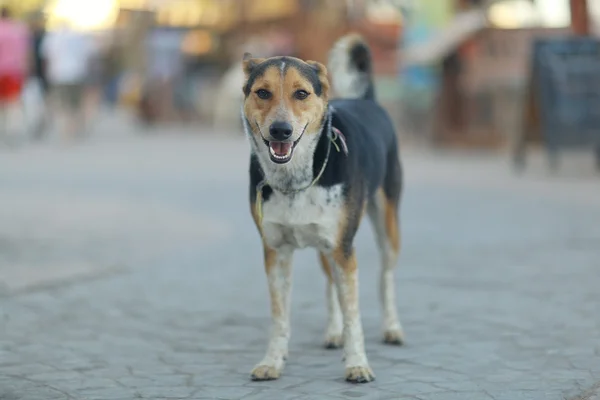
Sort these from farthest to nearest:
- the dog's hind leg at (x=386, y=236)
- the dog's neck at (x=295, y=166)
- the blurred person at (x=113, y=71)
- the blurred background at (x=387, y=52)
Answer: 1. the blurred person at (x=113, y=71)
2. the blurred background at (x=387, y=52)
3. the dog's hind leg at (x=386, y=236)
4. the dog's neck at (x=295, y=166)

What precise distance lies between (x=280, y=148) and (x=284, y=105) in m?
0.19

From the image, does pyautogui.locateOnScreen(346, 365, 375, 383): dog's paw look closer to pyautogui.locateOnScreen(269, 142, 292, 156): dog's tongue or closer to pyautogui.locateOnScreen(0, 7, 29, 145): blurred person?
pyautogui.locateOnScreen(269, 142, 292, 156): dog's tongue

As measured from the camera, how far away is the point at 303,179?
5.22 m

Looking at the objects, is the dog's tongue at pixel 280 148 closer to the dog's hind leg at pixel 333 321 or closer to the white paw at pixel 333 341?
the dog's hind leg at pixel 333 321

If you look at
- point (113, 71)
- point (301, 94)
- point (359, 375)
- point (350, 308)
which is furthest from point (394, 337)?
point (113, 71)

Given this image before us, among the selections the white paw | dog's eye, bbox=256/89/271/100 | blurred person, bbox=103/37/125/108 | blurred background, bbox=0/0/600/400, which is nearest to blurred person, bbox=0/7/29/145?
blurred background, bbox=0/0/600/400

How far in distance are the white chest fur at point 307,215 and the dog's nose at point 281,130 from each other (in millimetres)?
374

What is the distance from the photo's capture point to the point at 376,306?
6996 mm

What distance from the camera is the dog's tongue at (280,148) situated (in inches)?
197

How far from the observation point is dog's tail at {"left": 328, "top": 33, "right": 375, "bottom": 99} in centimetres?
651

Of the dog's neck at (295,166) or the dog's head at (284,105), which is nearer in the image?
the dog's head at (284,105)

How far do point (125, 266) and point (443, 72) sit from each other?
35.5 ft

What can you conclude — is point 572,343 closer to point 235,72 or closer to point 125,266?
point 125,266

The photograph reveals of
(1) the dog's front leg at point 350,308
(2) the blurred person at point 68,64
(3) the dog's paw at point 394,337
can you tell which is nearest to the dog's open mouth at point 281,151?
(1) the dog's front leg at point 350,308
